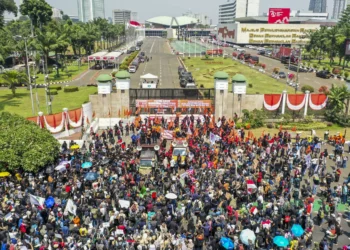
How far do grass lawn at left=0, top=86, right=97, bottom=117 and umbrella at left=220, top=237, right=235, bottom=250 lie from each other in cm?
2860

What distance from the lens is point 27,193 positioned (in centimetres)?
1752

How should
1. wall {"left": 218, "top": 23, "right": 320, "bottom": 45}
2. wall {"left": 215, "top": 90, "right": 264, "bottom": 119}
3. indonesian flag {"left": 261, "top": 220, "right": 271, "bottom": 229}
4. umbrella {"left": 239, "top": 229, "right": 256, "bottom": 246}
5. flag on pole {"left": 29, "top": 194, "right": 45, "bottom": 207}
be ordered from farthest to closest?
wall {"left": 218, "top": 23, "right": 320, "bottom": 45}
wall {"left": 215, "top": 90, "right": 264, "bottom": 119}
flag on pole {"left": 29, "top": 194, "right": 45, "bottom": 207}
indonesian flag {"left": 261, "top": 220, "right": 271, "bottom": 229}
umbrella {"left": 239, "top": 229, "right": 256, "bottom": 246}

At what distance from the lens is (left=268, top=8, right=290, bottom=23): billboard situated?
12788cm

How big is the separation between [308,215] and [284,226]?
1.27 meters

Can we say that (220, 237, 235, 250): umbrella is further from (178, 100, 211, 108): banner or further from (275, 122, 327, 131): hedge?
(275, 122, 327, 131): hedge

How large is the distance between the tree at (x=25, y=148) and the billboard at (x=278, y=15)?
12256cm

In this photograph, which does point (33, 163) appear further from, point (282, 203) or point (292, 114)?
point (292, 114)

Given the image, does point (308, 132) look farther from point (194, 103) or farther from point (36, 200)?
point (36, 200)

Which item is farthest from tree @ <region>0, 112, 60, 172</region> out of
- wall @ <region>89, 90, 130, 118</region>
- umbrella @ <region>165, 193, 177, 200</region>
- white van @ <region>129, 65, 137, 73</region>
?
white van @ <region>129, 65, 137, 73</region>

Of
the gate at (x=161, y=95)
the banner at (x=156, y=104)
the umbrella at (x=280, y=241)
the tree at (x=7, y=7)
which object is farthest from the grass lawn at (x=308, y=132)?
the tree at (x=7, y=7)

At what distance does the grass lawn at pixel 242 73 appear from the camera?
173ft

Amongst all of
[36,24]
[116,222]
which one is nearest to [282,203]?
[116,222]

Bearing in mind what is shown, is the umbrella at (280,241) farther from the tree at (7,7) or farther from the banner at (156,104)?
the tree at (7,7)

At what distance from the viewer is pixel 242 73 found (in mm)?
68875
